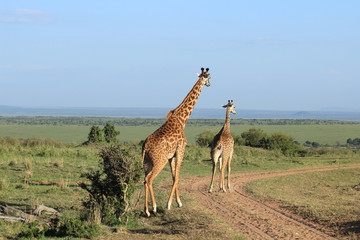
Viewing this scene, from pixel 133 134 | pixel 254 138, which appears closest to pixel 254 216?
pixel 254 138

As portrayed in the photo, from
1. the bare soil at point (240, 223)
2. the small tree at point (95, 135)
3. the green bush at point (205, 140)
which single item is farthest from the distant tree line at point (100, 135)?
the bare soil at point (240, 223)

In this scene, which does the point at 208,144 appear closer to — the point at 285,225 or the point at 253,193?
the point at 253,193

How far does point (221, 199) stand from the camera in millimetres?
16078

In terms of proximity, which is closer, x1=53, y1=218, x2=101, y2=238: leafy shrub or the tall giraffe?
x1=53, y1=218, x2=101, y2=238: leafy shrub

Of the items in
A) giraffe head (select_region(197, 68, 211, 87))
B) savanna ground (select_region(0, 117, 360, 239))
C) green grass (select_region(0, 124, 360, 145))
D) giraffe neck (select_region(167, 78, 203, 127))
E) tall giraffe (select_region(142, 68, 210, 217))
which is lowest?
green grass (select_region(0, 124, 360, 145))

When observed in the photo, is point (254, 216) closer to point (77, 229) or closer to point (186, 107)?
point (186, 107)

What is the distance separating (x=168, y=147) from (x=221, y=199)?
332 centimetres

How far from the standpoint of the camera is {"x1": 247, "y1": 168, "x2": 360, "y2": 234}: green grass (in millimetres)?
12903

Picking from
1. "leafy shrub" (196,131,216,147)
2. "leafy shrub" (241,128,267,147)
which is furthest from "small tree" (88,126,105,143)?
"leafy shrub" (241,128,267,147)

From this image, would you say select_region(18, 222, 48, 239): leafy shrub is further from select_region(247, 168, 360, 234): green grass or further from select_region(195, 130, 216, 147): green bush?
select_region(195, 130, 216, 147): green bush

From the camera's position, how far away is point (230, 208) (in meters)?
14.5

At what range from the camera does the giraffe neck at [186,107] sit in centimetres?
1419

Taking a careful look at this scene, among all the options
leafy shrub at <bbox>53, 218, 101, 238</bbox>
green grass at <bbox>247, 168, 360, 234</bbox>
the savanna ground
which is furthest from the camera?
green grass at <bbox>247, 168, 360, 234</bbox>

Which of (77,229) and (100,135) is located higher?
(100,135)
